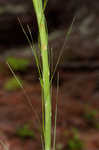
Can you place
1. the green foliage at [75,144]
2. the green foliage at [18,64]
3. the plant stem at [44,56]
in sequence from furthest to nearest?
the green foliage at [18,64], the green foliage at [75,144], the plant stem at [44,56]

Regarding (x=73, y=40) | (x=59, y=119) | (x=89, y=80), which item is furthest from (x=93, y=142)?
(x=73, y=40)

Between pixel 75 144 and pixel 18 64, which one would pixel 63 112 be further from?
pixel 18 64

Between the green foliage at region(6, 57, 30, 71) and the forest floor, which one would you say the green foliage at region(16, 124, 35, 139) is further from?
the green foliage at region(6, 57, 30, 71)

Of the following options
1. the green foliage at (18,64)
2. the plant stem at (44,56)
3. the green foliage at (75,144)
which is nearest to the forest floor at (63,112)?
the green foliage at (75,144)

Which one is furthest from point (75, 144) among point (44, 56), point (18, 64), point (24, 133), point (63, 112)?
point (18, 64)

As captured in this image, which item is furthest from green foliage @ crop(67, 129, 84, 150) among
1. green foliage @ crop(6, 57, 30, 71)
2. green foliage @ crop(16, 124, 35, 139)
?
green foliage @ crop(6, 57, 30, 71)

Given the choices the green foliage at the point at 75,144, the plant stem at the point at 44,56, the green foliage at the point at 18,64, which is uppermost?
the plant stem at the point at 44,56

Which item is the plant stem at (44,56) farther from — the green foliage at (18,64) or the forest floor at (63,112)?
the green foliage at (18,64)

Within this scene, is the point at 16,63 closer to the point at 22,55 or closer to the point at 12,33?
the point at 22,55
